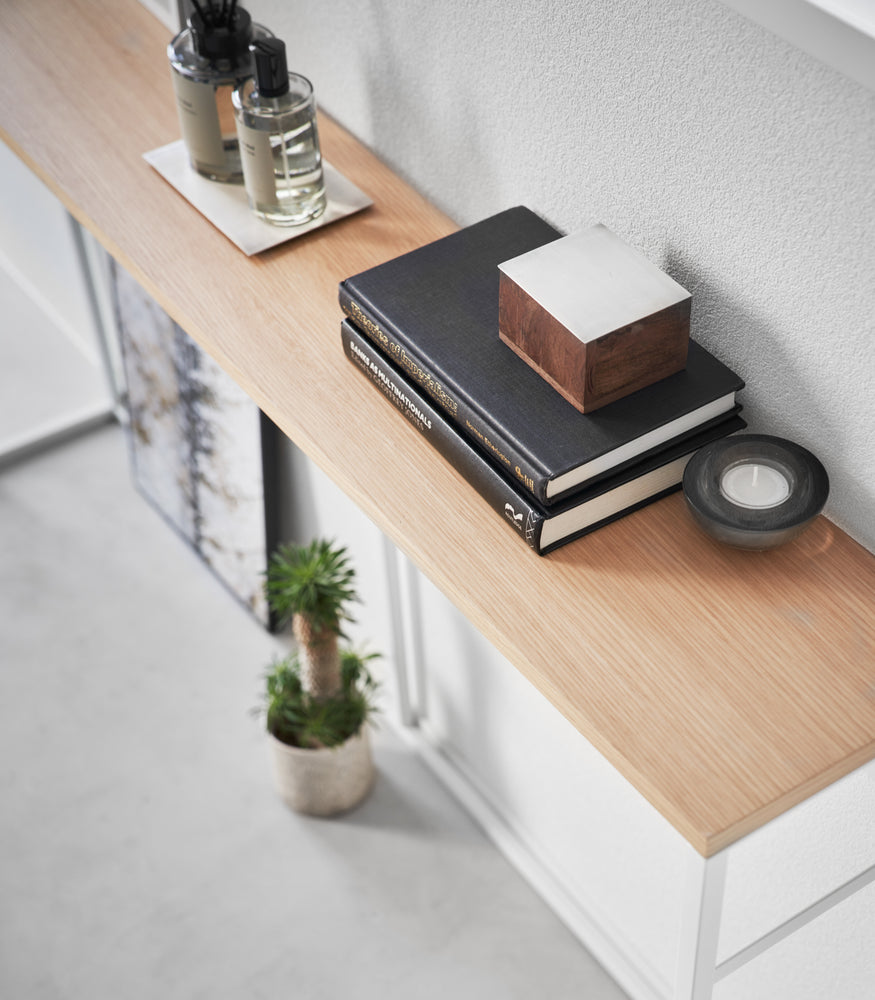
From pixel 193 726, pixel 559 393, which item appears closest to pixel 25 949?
pixel 193 726

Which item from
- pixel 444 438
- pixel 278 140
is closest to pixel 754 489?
pixel 444 438

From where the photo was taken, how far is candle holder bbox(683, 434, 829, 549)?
2.83ft

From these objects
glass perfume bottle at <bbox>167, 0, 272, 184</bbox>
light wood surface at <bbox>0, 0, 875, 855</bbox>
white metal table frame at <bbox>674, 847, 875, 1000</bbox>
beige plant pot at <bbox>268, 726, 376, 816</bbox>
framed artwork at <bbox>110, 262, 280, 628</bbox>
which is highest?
glass perfume bottle at <bbox>167, 0, 272, 184</bbox>

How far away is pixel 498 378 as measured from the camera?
0.92 meters

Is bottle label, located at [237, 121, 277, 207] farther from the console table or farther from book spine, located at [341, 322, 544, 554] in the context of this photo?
book spine, located at [341, 322, 544, 554]

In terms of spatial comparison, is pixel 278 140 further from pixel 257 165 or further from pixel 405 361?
pixel 405 361

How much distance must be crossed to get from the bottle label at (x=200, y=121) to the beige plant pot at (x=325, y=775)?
2.69 ft

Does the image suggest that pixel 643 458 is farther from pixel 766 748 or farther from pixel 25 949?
pixel 25 949

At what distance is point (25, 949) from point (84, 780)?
0.86 ft

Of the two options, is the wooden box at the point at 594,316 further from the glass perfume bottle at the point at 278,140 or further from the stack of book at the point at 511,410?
the glass perfume bottle at the point at 278,140

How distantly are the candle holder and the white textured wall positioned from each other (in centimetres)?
3

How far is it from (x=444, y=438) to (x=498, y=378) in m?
0.06

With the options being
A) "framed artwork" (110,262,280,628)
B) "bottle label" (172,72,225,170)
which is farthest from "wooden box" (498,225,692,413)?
"framed artwork" (110,262,280,628)

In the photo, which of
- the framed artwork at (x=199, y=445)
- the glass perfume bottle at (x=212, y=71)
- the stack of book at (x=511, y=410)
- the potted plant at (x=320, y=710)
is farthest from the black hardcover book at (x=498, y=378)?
the framed artwork at (x=199, y=445)
